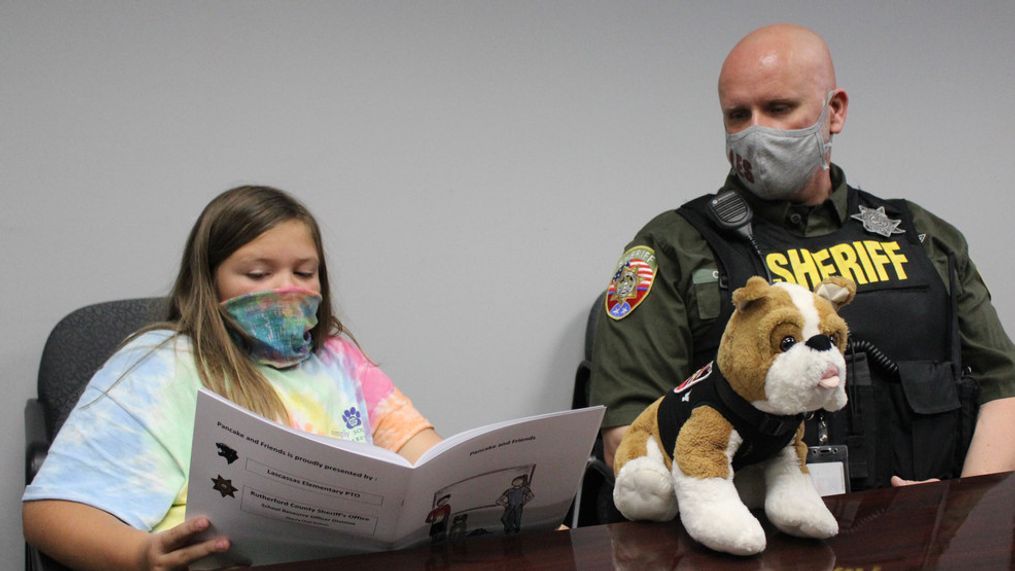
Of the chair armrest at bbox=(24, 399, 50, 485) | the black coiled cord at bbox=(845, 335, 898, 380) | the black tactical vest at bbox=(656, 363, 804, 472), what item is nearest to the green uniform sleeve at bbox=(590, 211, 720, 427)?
the black coiled cord at bbox=(845, 335, 898, 380)

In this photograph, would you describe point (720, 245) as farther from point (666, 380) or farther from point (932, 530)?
point (932, 530)

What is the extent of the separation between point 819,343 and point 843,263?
862mm

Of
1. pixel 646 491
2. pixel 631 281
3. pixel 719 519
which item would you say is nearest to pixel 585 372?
pixel 631 281

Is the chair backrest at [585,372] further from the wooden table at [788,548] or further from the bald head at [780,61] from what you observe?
the wooden table at [788,548]

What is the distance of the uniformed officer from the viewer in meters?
1.66

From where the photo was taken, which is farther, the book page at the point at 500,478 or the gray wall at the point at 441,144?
the gray wall at the point at 441,144

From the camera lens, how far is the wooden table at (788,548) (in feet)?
3.09

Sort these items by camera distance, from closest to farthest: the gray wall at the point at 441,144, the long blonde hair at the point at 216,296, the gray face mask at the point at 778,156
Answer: the long blonde hair at the point at 216,296 → the gray face mask at the point at 778,156 → the gray wall at the point at 441,144

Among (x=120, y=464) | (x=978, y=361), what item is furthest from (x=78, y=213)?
(x=978, y=361)

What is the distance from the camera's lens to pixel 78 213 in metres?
1.86

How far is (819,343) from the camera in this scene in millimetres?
925

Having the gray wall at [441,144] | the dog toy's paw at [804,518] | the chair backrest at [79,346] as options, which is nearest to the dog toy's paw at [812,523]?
the dog toy's paw at [804,518]

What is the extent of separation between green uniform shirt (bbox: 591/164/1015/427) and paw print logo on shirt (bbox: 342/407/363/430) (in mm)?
476

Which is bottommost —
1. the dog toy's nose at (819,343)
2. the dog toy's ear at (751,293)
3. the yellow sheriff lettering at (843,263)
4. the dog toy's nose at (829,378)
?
the yellow sheriff lettering at (843,263)
